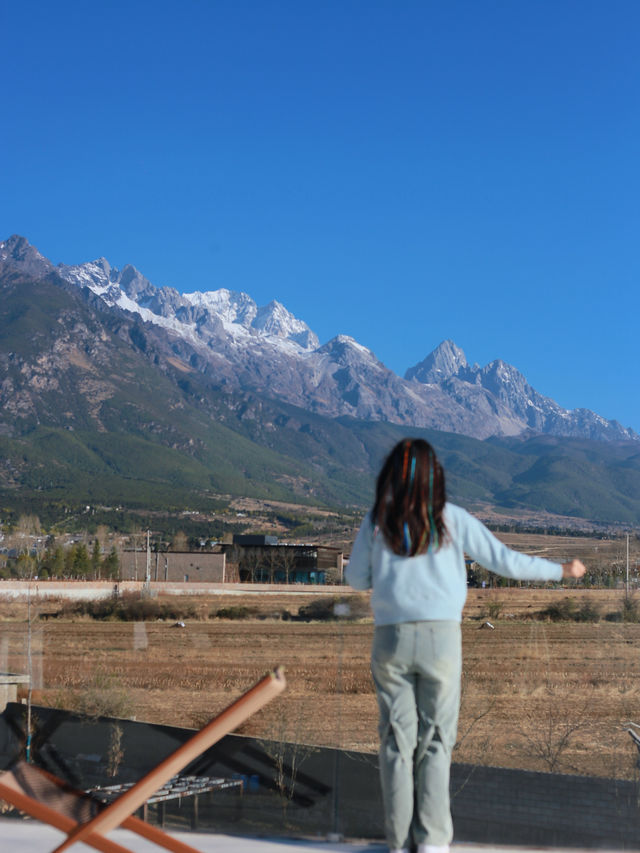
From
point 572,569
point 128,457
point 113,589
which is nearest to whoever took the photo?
point 572,569

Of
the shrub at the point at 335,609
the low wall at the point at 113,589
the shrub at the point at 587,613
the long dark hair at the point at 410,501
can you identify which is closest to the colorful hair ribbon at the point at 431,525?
the long dark hair at the point at 410,501

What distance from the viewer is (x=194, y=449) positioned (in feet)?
491

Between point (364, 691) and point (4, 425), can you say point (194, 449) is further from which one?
point (364, 691)

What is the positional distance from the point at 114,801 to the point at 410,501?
3.32ft

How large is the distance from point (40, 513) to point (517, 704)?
84.7 m

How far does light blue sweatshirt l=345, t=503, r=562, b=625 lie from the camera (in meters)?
2.28

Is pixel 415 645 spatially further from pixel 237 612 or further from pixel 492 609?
pixel 237 612

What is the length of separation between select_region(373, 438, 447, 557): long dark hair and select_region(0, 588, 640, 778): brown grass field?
131cm

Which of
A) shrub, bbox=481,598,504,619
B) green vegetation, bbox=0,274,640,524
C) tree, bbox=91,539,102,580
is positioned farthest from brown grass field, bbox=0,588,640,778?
green vegetation, bbox=0,274,640,524

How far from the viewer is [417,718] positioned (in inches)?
90.4

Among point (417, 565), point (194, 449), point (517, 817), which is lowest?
point (517, 817)

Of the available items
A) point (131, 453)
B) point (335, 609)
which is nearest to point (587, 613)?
point (335, 609)

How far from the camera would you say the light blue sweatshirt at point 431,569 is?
2.28 meters

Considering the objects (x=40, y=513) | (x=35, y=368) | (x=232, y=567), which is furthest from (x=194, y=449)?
(x=232, y=567)
